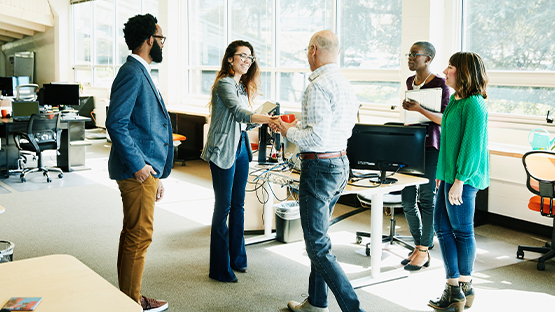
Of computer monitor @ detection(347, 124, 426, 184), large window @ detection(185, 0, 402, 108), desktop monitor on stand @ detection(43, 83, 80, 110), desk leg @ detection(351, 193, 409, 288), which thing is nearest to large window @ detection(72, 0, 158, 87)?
large window @ detection(185, 0, 402, 108)

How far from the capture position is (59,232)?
15.2ft

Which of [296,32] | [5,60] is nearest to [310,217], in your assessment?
[296,32]

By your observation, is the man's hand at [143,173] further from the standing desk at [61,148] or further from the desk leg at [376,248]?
the standing desk at [61,148]

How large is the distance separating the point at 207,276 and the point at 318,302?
0.97 meters

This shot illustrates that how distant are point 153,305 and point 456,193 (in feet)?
5.94

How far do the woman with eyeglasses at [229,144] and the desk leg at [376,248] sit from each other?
2.83 feet

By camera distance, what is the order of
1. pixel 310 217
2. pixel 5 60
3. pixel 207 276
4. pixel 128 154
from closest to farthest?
1. pixel 128 154
2. pixel 310 217
3. pixel 207 276
4. pixel 5 60

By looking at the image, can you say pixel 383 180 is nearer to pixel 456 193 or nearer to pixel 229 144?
pixel 456 193

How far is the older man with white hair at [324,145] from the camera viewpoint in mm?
2539

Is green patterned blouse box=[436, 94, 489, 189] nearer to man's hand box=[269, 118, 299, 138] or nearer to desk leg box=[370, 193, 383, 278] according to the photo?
desk leg box=[370, 193, 383, 278]

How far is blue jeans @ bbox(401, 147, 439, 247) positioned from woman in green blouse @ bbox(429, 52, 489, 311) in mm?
684

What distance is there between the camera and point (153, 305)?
9.92ft

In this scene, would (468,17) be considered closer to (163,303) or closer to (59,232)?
(163,303)

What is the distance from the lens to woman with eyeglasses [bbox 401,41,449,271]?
12.1ft
